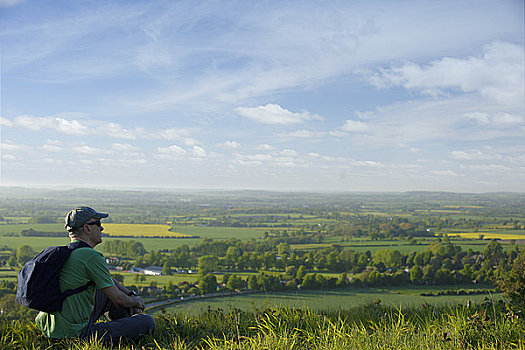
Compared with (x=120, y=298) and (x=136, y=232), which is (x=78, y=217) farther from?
(x=136, y=232)

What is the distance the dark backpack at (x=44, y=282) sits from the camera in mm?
3969

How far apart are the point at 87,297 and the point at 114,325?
1.81 feet

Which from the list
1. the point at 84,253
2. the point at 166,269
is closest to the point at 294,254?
the point at 166,269

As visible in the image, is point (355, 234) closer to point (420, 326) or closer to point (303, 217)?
point (303, 217)

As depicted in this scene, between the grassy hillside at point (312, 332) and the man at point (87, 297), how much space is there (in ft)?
0.59

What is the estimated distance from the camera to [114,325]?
457 cm

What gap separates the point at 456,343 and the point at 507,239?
5284 cm

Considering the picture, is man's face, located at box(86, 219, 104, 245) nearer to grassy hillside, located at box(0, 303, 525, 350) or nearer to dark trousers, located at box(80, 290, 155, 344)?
dark trousers, located at box(80, 290, 155, 344)

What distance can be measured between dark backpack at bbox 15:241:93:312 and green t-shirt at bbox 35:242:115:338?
0.06m

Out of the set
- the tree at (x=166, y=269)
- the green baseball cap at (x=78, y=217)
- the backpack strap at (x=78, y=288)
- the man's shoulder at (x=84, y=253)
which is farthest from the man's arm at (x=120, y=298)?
the tree at (x=166, y=269)

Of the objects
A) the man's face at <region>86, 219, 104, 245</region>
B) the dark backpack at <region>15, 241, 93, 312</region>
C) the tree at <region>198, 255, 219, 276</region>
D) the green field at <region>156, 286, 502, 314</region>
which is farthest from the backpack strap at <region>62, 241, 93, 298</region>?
the tree at <region>198, 255, 219, 276</region>

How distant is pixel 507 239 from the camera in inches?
1903

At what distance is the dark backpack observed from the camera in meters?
3.97

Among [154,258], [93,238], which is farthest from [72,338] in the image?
[154,258]
